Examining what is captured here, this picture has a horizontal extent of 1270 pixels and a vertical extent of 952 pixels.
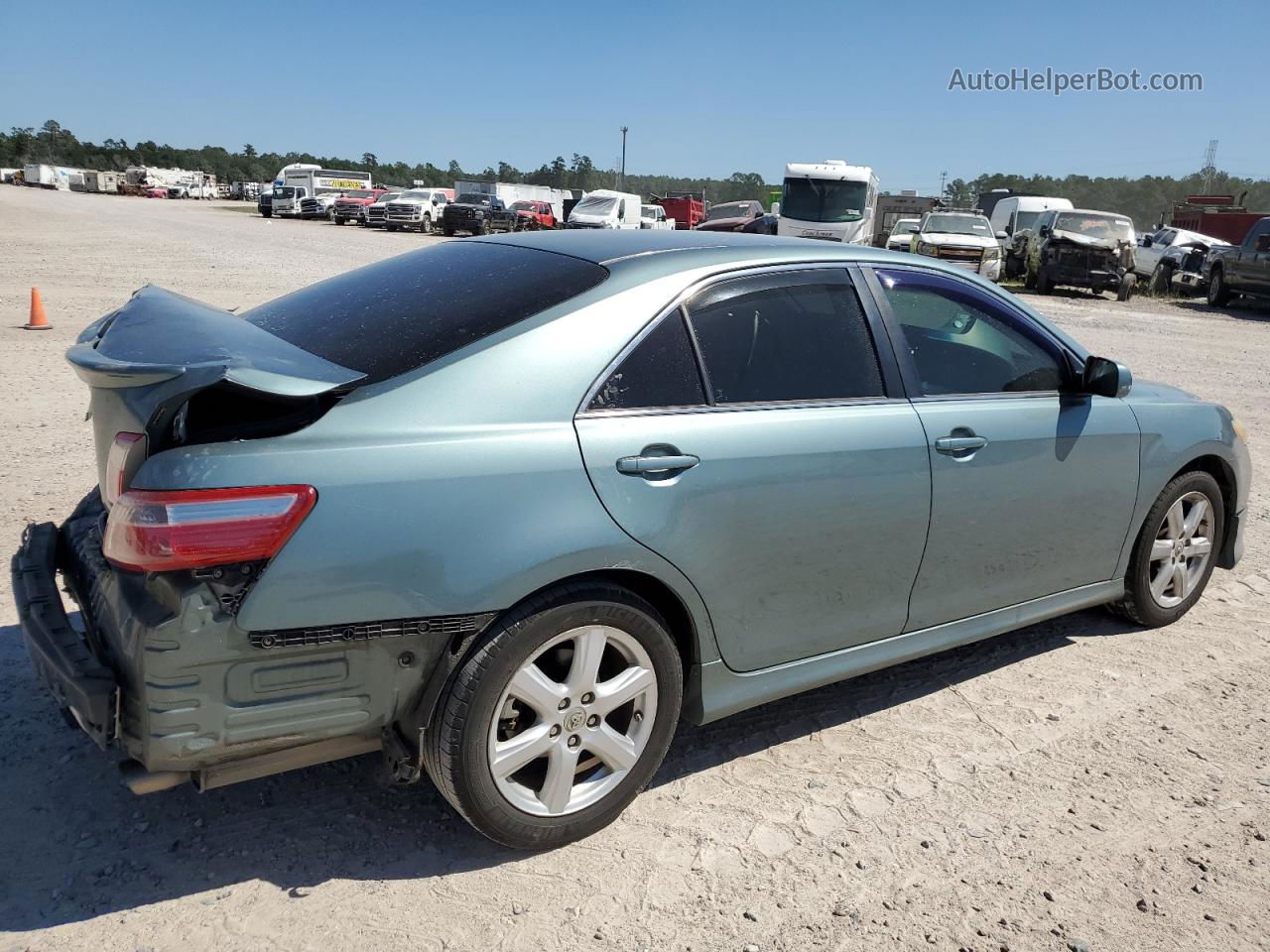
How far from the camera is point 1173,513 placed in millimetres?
4457

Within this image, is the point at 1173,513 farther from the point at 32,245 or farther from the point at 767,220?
the point at 767,220

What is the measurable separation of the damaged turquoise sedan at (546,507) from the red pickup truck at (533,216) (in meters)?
40.8

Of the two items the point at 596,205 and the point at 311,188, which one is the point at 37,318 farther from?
the point at 311,188

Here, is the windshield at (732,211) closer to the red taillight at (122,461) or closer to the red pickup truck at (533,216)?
the red pickup truck at (533,216)

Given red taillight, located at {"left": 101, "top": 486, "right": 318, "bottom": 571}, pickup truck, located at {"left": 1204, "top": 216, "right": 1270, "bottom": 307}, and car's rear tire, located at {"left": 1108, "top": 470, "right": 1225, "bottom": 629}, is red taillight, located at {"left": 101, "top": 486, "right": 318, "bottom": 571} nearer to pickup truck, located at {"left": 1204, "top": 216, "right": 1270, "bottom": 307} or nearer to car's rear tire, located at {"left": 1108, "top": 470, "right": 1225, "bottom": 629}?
car's rear tire, located at {"left": 1108, "top": 470, "right": 1225, "bottom": 629}

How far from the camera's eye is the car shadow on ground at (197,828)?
261cm

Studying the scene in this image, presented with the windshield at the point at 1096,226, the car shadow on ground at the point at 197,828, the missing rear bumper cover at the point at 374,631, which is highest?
the windshield at the point at 1096,226

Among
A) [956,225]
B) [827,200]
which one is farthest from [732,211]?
[956,225]

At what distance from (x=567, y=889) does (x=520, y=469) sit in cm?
116

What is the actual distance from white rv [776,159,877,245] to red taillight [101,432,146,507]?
932 inches

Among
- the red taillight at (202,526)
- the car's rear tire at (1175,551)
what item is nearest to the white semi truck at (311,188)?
the car's rear tire at (1175,551)

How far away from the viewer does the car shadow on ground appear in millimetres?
2609

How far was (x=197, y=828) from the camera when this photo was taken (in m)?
2.87

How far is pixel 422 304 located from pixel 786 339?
1.17 meters
